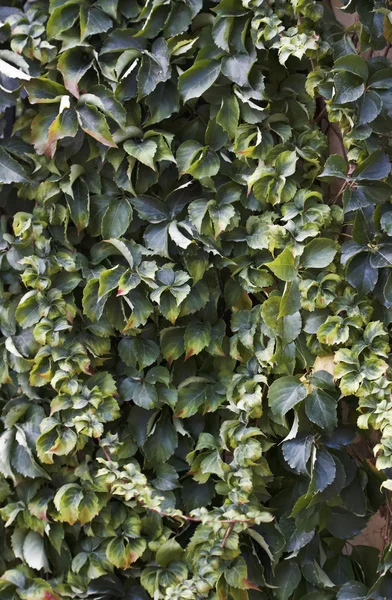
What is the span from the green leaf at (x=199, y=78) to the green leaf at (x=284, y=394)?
0.63 meters

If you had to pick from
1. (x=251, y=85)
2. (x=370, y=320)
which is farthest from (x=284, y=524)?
(x=251, y=85)

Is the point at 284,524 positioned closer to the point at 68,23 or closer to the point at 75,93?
the point at 75,93

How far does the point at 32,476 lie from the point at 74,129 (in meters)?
0.81

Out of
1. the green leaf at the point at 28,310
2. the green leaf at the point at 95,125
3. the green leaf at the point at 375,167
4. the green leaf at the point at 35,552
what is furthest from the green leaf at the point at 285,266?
the green leaf at the point at 35,552

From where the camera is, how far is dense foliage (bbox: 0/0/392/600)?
4.48ft

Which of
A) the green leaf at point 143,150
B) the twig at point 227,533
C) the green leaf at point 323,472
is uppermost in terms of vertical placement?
→ the green leaf at point 143,150

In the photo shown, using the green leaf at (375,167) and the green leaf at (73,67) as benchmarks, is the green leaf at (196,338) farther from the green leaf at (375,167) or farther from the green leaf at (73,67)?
the green leaf at (73,67)

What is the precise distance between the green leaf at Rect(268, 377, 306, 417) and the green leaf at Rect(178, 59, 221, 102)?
63cm

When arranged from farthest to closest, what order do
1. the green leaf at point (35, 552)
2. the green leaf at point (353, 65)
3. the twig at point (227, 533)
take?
the green leaf at point (35, 552) < the twig at point (227, 533) < the green leaf at point (353, 65)

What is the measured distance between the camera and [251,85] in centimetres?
145

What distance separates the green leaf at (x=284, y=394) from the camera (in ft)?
4.51

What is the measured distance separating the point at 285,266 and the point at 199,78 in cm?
46

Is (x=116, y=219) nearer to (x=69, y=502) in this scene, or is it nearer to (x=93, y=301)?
(x=93, y=301)

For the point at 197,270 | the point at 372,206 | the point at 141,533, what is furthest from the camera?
the point at 141,533
